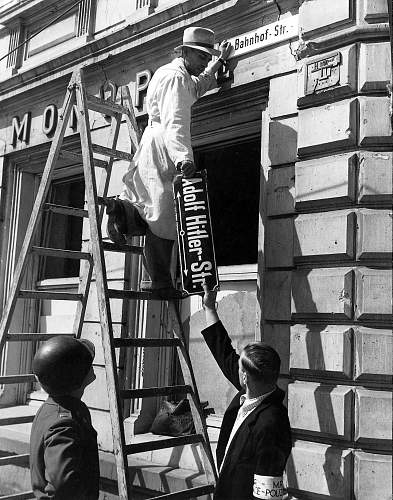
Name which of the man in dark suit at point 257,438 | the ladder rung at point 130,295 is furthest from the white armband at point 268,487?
the ladder rung at point 130,295

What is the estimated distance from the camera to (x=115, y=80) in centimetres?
595

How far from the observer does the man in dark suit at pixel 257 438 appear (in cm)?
268

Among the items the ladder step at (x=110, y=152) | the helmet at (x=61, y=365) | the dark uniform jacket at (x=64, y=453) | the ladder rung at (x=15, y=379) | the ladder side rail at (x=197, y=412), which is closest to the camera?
the dark uniform jacket at (x=64, y=453)

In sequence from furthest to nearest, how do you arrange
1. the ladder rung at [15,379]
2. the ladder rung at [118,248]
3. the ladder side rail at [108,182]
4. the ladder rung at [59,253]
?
the ladder side rail at [108,182] → the ladder rung at [59,253] → the ladder rung at [15,379] → the ladder rung at [118,248]

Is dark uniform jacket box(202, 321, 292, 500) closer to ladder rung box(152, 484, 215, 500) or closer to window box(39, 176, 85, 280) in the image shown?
ladder rung box(152, 484, 215, 500)

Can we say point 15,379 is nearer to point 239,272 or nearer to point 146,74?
point 239,272

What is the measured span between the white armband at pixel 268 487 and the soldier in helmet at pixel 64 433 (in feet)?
2.26

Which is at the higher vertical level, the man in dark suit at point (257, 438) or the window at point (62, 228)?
the window at point (62, 228)

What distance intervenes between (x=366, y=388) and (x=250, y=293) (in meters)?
1.29

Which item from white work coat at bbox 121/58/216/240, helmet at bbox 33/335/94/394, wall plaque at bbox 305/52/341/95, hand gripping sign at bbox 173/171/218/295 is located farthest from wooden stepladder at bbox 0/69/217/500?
wall plaque at bbox 305/52/341/95

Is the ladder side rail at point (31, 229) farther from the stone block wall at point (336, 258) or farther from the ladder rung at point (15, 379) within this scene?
the stone block wall at point (336, 258)

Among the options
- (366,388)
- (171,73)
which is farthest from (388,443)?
(171,73)

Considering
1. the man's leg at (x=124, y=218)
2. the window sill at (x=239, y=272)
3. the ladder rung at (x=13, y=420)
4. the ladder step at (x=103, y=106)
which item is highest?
the ladder step at (x=103, y=106)

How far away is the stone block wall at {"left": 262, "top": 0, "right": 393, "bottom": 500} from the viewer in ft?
12.1
